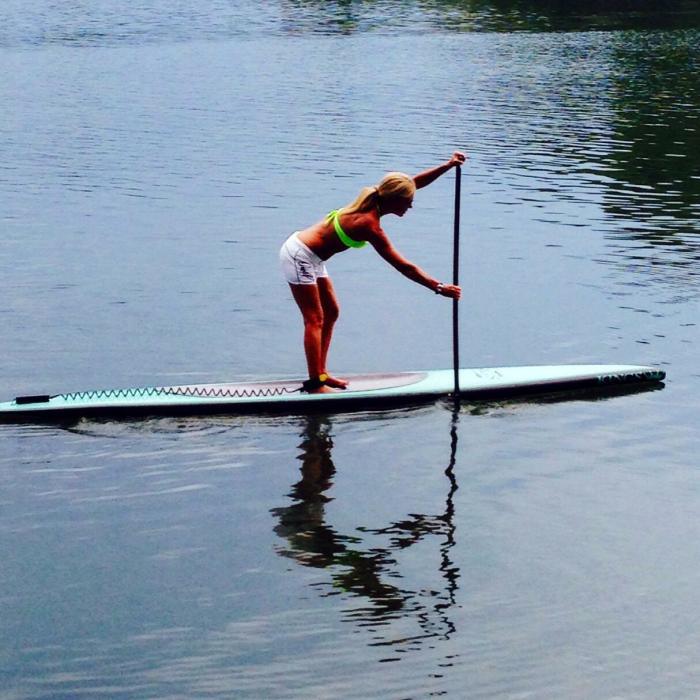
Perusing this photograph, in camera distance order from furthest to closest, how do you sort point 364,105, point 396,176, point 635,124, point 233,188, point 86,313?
point 364,105
point 635,124
point 233,188
point 86,313
point 396,176

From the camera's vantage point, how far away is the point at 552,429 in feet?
44.8

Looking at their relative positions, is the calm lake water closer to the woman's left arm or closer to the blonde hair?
the blonde hair

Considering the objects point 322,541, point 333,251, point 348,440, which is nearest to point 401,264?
point 333,251

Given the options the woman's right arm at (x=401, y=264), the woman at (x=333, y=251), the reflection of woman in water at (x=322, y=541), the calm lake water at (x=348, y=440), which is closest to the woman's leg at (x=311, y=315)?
the woman at (x=333, y=251)

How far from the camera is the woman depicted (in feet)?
42.4

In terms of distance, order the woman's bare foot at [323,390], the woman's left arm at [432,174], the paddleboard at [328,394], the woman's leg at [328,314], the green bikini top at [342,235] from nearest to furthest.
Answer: the woman's left arm at [432,174] < the green bikini top at [342,235] < the paddleboard at [328,394] < the woman's leg at [328,314] < the woman's bare foot at [323,390]

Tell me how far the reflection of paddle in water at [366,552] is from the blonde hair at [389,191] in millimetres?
2497

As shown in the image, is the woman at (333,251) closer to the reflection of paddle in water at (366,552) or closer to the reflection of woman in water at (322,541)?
the reflection of woman in water at (322,541)

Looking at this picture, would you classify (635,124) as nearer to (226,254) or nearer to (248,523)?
(226,254)

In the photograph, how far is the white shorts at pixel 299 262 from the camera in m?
13.4

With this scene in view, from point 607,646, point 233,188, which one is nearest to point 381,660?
point 607,646

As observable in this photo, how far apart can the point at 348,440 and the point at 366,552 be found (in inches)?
106

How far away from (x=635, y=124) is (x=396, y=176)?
1006 inches

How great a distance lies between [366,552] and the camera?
1059 centimetres
